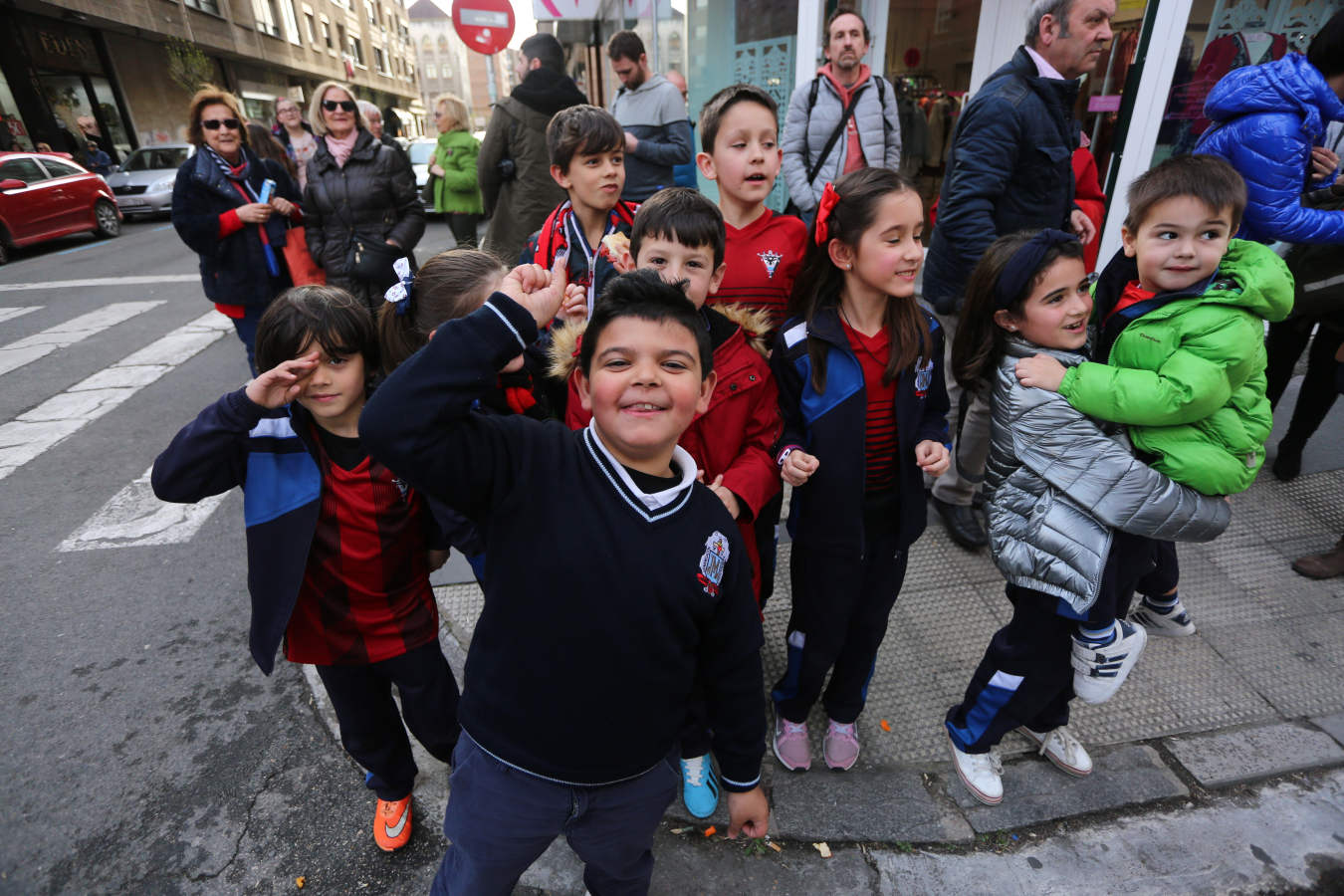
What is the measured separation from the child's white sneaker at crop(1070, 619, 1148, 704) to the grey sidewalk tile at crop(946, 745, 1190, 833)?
15.6 inches

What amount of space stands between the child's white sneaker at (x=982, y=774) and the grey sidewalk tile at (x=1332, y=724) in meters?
1.14

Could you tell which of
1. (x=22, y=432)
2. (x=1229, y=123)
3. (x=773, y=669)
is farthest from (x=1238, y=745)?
(x=22, y=432)

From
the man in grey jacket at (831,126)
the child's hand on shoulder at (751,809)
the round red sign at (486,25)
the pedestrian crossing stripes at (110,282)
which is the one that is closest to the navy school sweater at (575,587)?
the child's hand on shoulder at (751,809)

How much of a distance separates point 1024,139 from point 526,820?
9.87 ft

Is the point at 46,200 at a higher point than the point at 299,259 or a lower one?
lower

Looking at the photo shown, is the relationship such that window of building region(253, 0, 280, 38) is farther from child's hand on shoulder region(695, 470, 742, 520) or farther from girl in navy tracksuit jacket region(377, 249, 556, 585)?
child's hand on shoulder region(695, 470, 742, 520)

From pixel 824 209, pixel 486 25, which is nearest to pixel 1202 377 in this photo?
Answer: pixel 824 209

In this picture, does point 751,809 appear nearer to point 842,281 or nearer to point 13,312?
point 842,281

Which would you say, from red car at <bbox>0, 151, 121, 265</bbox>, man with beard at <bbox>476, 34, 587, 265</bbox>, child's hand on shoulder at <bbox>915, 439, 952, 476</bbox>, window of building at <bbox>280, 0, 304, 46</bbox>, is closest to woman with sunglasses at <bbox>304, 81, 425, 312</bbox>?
man with beard at <bbox>476, 34, 587, 265</bbox>

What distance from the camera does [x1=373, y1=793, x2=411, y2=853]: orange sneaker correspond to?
79.8 inches

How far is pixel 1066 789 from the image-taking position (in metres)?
2.18

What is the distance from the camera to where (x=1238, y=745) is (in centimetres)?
229

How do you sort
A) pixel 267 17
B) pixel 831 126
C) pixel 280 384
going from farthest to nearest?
1. pixel 267 17
2. pixel 831 126
3. pixel 280 384

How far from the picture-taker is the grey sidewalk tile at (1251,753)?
7.22 ft
